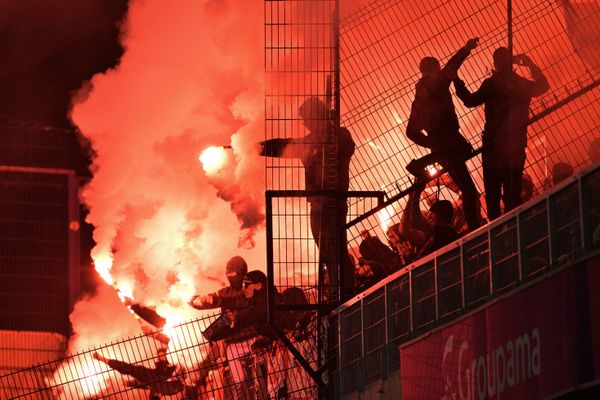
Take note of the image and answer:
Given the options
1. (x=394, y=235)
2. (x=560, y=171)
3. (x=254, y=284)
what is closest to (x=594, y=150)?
(x=560, y=171)

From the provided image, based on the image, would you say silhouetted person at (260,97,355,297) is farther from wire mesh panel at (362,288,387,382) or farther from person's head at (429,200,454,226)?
person's head at (429,200,454,226)

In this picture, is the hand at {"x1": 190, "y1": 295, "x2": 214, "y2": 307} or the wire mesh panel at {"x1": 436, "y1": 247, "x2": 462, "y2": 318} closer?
the wire mesh panel at {"x1": 436, "y1": 247, "x2": 462, "y2": 318}

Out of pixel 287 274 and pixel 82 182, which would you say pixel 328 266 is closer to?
pixel 287 274

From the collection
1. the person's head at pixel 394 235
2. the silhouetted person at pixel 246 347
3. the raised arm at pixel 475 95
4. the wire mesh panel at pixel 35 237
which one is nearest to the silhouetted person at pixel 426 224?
the person's head at pixel 394 235

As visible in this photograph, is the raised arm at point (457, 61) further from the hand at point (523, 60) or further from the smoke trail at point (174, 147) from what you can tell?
the smoke trail at point (174, 147)

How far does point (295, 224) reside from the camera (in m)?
18.4

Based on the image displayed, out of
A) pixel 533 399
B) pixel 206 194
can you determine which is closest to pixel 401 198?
pixel 533 399

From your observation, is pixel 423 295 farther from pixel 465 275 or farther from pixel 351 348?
pixel 351 348

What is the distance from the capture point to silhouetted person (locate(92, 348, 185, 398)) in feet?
62.2

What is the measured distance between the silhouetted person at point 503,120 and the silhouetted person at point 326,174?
238 cm

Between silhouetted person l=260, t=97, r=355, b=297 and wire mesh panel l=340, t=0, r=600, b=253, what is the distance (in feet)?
1.29

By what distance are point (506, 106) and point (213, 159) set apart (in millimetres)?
10276

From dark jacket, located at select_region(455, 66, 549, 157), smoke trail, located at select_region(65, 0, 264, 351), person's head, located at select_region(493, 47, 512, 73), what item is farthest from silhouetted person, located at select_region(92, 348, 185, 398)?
person's head, located at select_region(493, 47, 512, 73)

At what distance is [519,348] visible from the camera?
40.7ft
